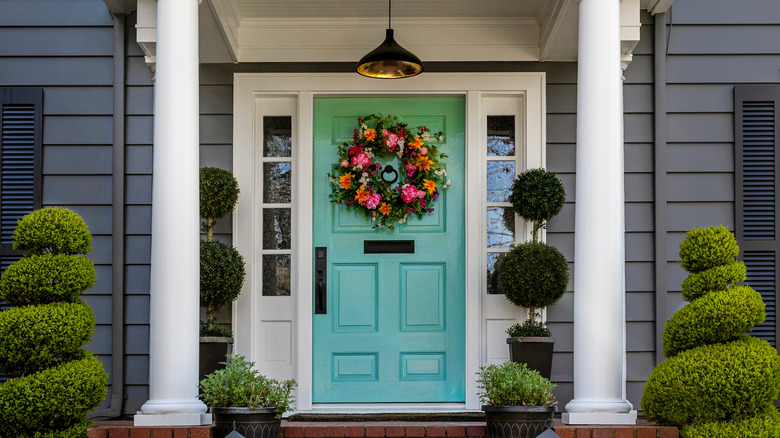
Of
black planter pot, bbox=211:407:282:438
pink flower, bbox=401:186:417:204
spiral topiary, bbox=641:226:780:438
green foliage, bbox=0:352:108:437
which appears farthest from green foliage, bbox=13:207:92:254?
spiral topiary, bbox=641:226:780:438

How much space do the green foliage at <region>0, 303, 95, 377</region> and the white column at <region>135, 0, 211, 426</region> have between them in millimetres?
358

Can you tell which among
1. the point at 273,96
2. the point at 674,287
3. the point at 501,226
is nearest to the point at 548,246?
the point at 501,226

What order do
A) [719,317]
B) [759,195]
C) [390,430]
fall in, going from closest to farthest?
[719,317], [390,430], [759,195]

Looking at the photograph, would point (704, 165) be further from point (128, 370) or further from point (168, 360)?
point (128, 370)

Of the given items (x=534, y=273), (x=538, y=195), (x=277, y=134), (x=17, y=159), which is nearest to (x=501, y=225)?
(x=538, y=195)

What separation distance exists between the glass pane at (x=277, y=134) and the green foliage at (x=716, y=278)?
8.25ft

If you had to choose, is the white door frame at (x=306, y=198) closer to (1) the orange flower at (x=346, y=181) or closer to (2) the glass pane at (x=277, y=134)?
(2) the glass pane at (x=277, y=134)

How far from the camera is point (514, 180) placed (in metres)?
5.14

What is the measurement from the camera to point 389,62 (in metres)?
4.61

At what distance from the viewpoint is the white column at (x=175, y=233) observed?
12.7 ft

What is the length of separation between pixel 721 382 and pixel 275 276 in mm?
2629

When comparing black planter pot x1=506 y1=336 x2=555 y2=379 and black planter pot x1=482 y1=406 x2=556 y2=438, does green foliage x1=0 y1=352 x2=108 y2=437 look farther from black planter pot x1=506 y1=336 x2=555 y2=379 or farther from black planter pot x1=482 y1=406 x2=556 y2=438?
black planter pot x1=506 y1=336 x2=555 y2=379

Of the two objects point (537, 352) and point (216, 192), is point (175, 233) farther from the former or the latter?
point (537, 352)

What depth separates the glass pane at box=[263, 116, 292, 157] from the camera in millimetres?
5230
